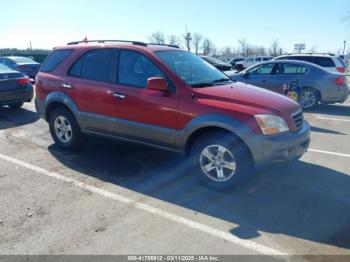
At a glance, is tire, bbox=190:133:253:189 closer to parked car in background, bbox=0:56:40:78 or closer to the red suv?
the red suv

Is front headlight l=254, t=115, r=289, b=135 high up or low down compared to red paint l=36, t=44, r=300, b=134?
down

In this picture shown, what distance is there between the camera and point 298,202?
162 inches

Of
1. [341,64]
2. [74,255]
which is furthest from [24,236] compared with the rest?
[341,64]

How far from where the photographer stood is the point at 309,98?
10.5m

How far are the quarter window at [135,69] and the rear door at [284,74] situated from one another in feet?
22.1

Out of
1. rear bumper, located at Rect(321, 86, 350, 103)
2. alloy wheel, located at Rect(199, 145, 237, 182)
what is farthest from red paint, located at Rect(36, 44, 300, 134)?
rear bumper, located at Rect(321, 86, 350, 103)

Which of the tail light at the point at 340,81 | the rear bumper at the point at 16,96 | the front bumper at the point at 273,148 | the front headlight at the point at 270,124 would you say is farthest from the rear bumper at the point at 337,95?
the rear bumper at the point at 16,96

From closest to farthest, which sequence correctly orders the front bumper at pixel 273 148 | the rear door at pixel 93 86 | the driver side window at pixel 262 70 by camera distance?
the front bumper at pixel 273 148, the rear door at pixel 93 86, the driver side window at pixel 262 70

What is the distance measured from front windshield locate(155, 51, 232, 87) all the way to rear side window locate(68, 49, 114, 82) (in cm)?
88

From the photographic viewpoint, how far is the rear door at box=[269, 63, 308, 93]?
1044cm

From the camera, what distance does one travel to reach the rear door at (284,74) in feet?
34.2

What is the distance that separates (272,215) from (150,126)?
80.4 inches

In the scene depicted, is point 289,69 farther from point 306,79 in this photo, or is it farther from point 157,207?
point 157,207

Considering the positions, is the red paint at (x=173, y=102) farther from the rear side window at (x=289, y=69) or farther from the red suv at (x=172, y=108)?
the rear side window at (x=289, y=69)
